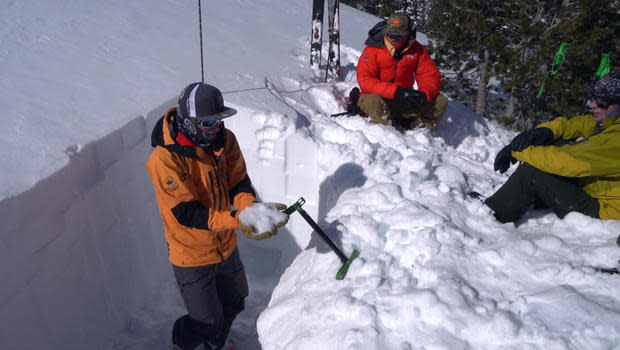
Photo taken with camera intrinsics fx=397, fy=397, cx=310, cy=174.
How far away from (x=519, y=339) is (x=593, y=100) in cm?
167

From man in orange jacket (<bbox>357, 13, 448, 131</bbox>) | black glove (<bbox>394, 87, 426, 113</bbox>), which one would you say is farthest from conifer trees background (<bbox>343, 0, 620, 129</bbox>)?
black glove (<bbox>394, 87, 426, 113</bbox>)

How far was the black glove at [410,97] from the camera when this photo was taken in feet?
13.7

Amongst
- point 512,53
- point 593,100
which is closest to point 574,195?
point 593,100

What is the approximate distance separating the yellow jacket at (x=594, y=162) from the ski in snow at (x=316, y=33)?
3750 millimetres

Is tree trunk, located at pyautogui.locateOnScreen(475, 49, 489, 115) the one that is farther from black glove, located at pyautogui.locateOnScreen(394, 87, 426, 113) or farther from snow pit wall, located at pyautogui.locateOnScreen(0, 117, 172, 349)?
snow pit wall, located at pyautogui.locateOnScreen(0, 117, 172, 349)

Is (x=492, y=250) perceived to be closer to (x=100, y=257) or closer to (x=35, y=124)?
(x=100, y=257)

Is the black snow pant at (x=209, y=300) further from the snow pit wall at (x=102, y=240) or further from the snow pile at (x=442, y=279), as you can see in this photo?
the snow pit wall at (x=102, y=240)

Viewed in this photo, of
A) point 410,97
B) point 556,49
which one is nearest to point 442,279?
point 410,97

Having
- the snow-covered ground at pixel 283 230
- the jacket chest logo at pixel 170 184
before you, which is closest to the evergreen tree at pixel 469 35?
the snow-covered ground at pixel 283 230

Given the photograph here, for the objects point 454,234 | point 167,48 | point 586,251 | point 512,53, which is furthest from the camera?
point 512,53

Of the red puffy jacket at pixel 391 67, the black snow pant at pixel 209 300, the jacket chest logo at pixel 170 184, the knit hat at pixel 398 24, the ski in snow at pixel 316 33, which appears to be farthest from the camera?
the ski in snow at pixel 316 33

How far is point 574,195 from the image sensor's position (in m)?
2.59

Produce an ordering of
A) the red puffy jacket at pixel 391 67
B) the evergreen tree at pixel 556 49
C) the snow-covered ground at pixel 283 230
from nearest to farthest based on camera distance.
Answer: the snow-covered ground at pixel 283 230, the red puffy jacket at pixel 391 67, the evergreen tree at pixel 556 49

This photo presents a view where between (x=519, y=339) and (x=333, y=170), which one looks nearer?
(x=519, y=339)
